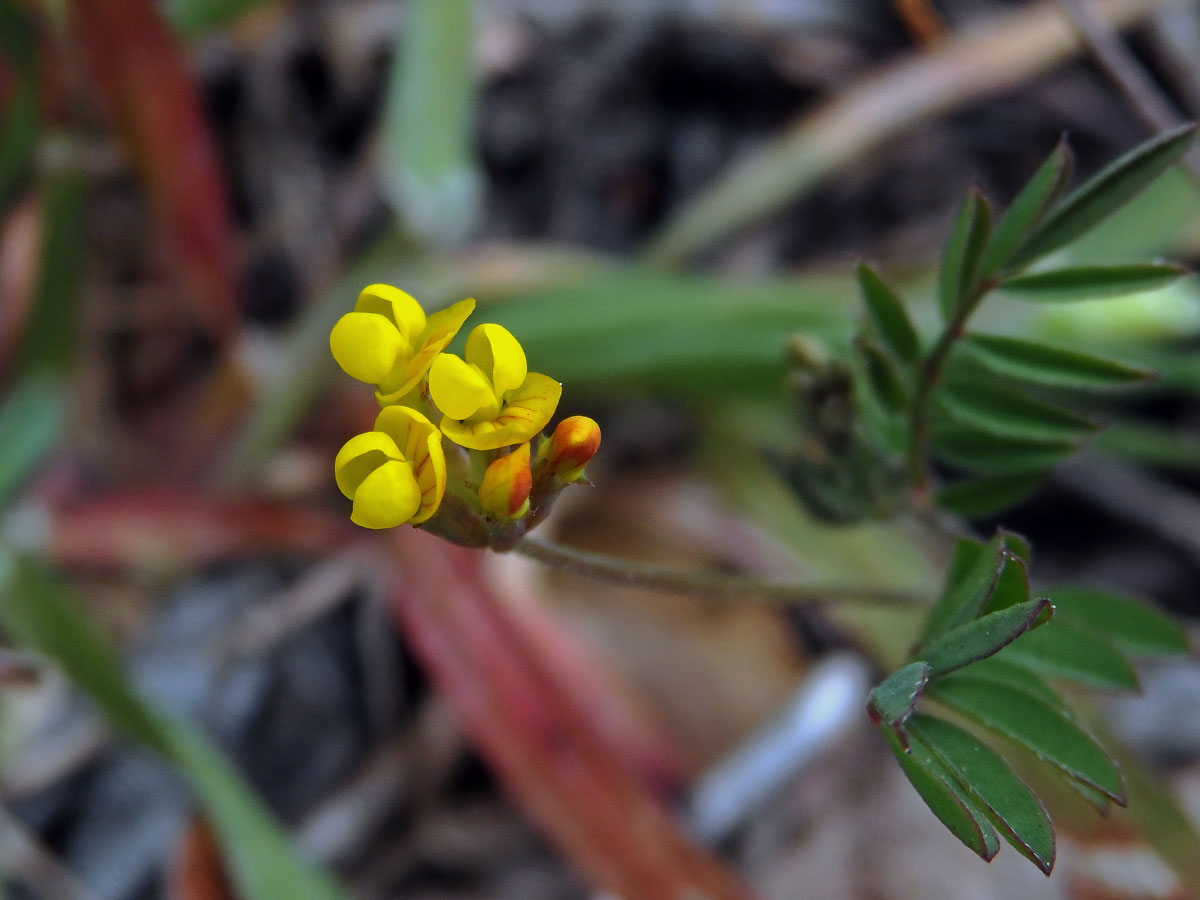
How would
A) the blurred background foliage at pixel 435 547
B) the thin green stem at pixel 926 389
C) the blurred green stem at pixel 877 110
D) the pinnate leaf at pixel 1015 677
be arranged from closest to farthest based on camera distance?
1. the pinnate leaf at pixel 1015 677
2. the thin green stem at pixel 926 389
3. the blurred background foliage at pixel 435 547
4. the blurred green stem at pixel 877 110

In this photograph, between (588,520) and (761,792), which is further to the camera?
(588,520)

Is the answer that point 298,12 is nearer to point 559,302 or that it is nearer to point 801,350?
point 559,302

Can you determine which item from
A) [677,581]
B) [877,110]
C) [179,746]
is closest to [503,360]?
[677,581]

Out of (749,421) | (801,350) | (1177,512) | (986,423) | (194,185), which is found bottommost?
(1177,512)

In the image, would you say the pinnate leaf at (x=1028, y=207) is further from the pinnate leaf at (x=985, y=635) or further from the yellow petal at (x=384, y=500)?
the yellow petal at (x=384, y=500)

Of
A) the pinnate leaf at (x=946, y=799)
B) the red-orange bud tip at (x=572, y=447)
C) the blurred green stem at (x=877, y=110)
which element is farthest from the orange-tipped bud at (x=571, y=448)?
the blurred green stem at (x=877, y=110)

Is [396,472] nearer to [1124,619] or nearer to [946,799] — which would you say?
[946,799]

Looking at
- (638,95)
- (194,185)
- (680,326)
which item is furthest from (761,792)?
(638,95)
